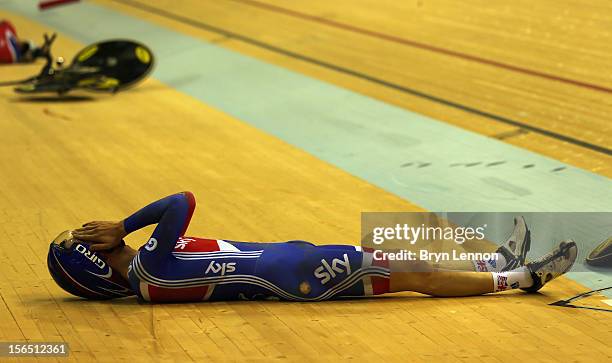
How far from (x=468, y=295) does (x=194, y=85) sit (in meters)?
5.23

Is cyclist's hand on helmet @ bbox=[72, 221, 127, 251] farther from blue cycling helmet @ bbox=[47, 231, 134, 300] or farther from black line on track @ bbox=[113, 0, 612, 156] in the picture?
black line on track @ bbox=[113, 0, 612, 156]

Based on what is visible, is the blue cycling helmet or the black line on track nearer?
the blue cycling helmet

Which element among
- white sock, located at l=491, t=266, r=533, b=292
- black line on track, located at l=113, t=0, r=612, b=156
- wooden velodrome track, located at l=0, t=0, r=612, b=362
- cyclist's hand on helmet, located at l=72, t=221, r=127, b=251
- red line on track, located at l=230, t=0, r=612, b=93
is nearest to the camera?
wooden velodrome track, located at l=0, t=0, r=612, b=362

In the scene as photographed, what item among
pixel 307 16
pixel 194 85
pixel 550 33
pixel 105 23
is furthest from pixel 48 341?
pixel 105 23

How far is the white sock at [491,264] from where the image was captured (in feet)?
14.5

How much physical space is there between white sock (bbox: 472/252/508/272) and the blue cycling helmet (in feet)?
4.61

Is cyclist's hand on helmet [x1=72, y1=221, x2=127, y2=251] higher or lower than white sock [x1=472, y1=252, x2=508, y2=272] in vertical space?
lower

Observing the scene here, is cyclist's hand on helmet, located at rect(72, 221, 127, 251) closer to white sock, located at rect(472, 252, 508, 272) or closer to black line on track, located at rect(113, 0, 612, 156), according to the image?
white sock, located at rect(472, 252, 508, 272)

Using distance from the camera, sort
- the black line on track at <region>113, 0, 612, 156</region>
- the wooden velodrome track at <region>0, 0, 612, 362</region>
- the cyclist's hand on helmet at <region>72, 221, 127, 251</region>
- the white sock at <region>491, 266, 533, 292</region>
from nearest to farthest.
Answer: the wooden velodrome track at <region>0, 0, 612, 362</region>, the cyclist's hand on helmet at <region>72, 221, 127, 251</region>, the white sock at <region>491, 266, 533, 292</region>, the black line on track at <region>113, 0, 612, 156</region>

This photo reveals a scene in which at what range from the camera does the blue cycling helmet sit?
4.25 m

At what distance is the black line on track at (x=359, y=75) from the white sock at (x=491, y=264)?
2.50 meters
